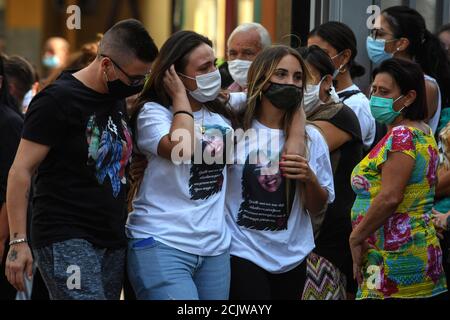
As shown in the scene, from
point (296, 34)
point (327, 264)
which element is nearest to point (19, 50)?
point (296, 34)

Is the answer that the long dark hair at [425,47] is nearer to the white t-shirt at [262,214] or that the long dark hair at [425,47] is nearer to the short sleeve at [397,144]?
the short sleeve at [397,144]

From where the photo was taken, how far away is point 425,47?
651 cm

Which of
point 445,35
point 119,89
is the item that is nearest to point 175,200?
point 119,89

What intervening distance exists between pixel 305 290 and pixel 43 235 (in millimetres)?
1616

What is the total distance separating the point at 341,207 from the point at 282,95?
3.33ft

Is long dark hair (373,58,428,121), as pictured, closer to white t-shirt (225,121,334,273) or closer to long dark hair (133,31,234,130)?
white t-shirt (225,121,334,273)

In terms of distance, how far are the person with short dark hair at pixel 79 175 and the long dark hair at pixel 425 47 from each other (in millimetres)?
2247

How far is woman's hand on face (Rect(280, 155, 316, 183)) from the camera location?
16.4 feet

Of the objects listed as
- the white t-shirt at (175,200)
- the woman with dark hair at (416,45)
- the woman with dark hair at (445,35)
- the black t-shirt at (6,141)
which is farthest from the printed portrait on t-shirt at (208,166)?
the woman with dark hair at (445,35)

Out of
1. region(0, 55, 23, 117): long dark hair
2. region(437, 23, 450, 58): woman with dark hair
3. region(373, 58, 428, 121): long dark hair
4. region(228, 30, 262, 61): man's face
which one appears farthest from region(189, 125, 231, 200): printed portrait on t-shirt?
region(437, 23, 450, 58): woman with dark hair

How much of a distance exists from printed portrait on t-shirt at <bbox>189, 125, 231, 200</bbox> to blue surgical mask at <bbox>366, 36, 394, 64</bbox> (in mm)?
1921

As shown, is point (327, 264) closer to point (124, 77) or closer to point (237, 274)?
point (237, 274)

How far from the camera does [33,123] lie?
450 centimetres

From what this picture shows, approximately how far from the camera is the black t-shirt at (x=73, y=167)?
452 centimetres
